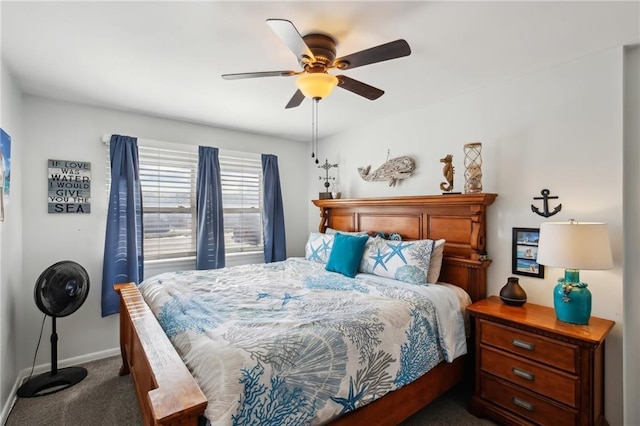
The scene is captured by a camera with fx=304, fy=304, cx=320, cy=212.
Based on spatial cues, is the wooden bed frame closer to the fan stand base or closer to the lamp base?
the fan stand base

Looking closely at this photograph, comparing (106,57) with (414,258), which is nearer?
(106,57)

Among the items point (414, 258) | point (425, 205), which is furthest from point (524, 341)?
point (425, 205)

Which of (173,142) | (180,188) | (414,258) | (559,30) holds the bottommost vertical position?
(414,258)

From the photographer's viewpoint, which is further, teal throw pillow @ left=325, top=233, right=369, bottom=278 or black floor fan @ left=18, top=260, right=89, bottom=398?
teal throw pillow @ left=325, top=233, right=369, bottom=278

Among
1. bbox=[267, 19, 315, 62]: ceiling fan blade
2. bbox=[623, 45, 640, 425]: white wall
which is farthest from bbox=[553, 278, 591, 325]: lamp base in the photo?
bbox=[267, 19, 315, 62]: ceiling fan blade

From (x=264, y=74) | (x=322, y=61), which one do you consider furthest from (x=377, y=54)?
(x=264, y=74)

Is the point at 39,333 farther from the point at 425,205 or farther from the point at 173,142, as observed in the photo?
the point at 425,205

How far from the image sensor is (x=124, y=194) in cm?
302

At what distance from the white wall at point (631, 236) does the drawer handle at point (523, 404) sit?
0.58 m

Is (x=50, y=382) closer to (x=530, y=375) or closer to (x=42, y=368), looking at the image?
(x=42, y=368)

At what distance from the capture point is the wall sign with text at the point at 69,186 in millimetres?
2754

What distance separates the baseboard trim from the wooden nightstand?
324 centimetres

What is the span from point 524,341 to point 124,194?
11.7ft

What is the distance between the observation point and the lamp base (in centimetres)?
182
